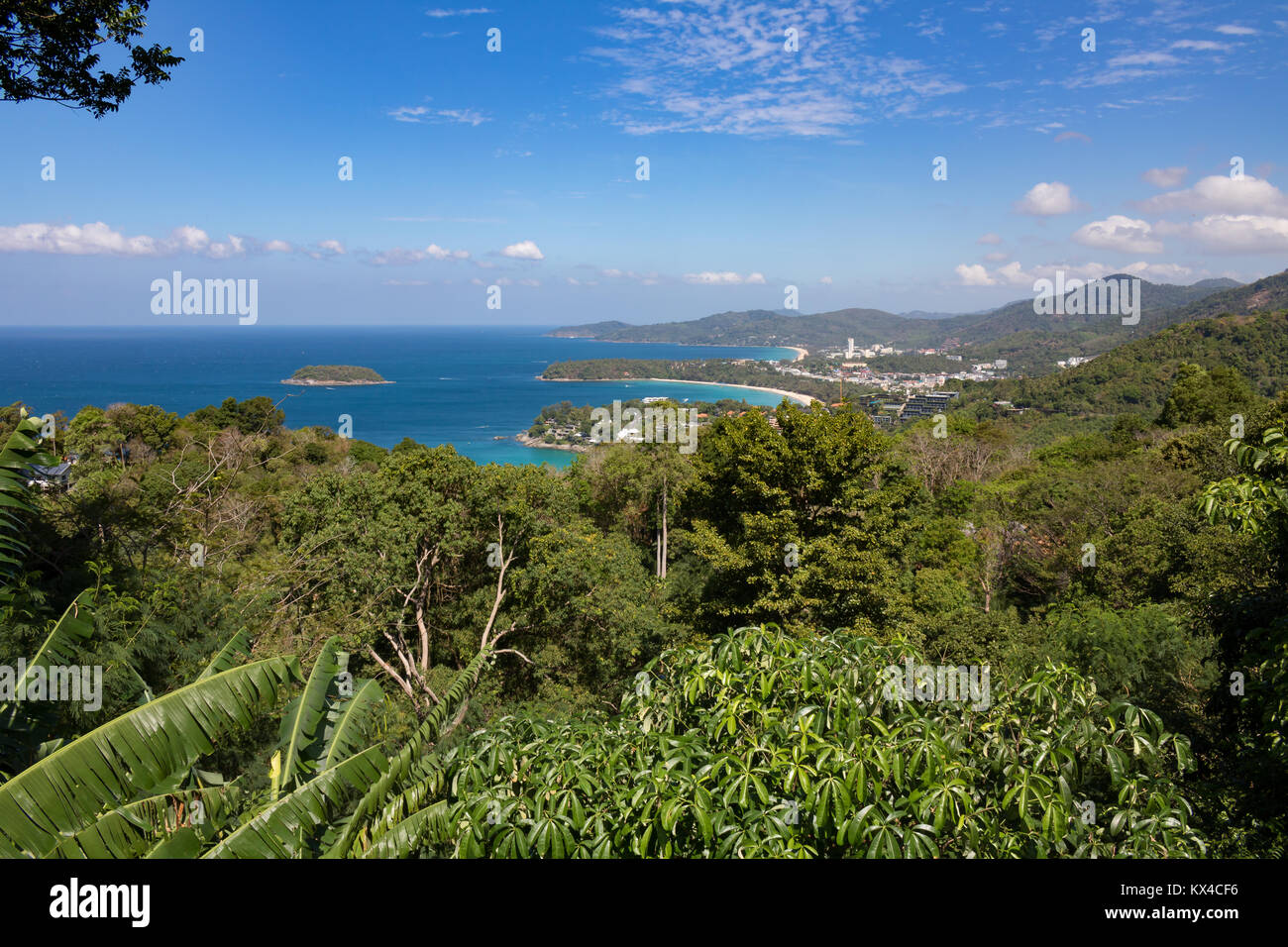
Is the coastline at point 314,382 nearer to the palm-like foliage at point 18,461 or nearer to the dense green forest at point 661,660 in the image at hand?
the dense green forest at point 661,660

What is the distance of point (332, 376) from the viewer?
A: 96.4m

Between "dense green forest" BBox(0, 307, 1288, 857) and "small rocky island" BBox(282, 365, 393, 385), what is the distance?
6750cm

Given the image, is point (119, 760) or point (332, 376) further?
point (332, 376)

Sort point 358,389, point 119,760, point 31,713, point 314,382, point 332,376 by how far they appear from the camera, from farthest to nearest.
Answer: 1. point 358,389
2. point 332,376
3. point 314,382
4. point 31,713
5. point 119,760

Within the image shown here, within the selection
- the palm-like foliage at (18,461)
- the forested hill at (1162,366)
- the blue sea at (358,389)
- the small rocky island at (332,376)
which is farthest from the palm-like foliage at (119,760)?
the small rocky island at (332,376)

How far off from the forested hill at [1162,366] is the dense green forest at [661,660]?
44.4 meters

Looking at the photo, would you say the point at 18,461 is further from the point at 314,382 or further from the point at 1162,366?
the point at 314,382

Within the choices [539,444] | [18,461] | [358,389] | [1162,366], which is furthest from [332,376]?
[18,461]

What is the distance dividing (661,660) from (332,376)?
10453cm

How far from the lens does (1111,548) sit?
15.7 meters

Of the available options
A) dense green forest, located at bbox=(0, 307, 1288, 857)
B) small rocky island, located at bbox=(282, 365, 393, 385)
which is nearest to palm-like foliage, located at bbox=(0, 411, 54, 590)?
dense green forest, located at bbox=(0, 307, 1288, 857)

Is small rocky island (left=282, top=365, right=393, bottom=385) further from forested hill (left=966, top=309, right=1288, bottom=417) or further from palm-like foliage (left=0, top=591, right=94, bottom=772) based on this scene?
palm-like foliage (left=0, top=591, right=94, bottom=772)

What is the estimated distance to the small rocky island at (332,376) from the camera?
87.7 metres
